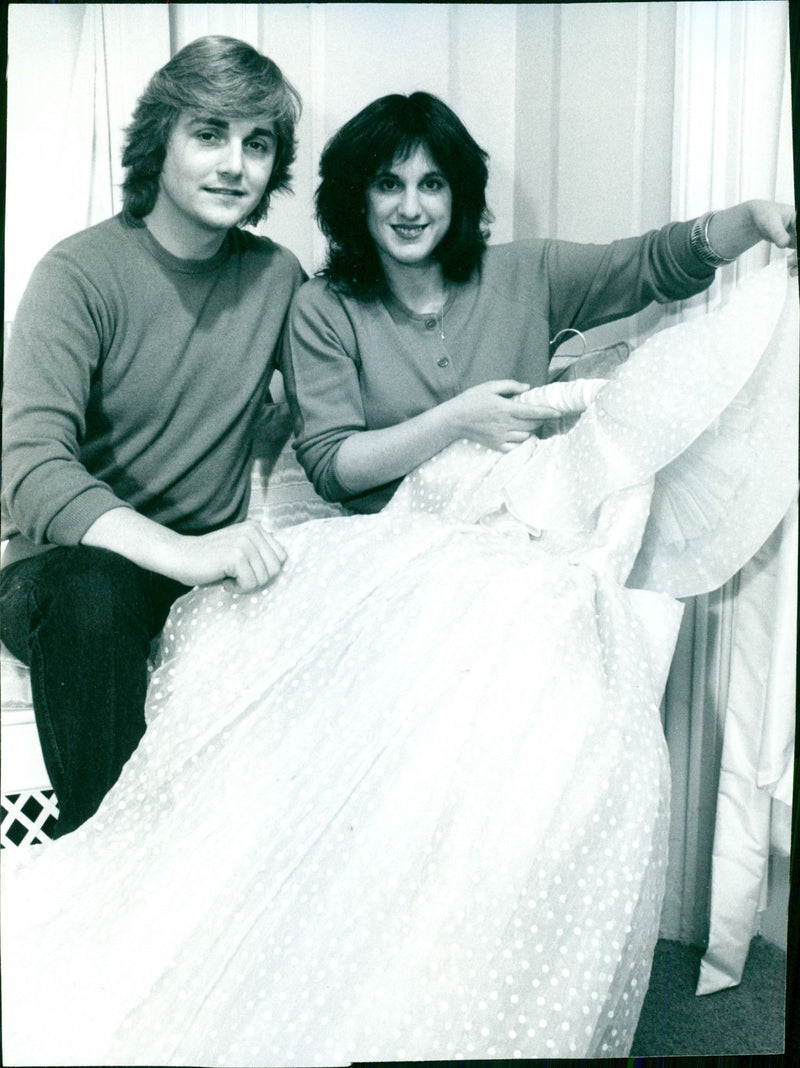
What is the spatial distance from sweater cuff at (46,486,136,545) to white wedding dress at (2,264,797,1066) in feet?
0.43

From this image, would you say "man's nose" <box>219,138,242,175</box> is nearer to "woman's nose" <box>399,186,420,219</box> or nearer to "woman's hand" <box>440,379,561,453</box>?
"woman's nose" <box>399,186,420,219</box>

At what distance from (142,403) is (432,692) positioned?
0.44 m

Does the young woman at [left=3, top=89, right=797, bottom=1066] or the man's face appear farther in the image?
the man's face

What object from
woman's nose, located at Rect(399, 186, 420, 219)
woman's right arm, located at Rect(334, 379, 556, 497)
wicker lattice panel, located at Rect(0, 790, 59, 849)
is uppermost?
woman's nose, located at Rect(399, 186, 420, 219)

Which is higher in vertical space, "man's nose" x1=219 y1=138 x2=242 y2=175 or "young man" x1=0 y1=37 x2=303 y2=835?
"man's nose" x1=219 y1=138 x2=242 y2=175

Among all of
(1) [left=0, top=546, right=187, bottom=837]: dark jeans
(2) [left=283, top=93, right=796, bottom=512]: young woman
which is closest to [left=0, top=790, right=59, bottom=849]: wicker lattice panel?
(1) [left=0, top=546, right=187, bottom=837]: dark jeans

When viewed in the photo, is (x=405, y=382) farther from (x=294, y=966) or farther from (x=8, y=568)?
(x=294, y=966)

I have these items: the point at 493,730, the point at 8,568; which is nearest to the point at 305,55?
the point at 8,568

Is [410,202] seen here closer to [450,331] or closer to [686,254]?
[450,331]

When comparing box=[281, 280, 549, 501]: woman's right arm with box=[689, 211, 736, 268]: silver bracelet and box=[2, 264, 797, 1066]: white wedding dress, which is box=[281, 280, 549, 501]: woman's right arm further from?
box=[689, 211, 736, 268]: silver bracelet

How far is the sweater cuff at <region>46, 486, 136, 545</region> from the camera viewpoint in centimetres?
98

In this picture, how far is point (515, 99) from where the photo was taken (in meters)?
1.03

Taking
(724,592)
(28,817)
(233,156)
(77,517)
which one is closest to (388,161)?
(233,156)

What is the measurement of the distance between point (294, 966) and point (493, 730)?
28 cm
